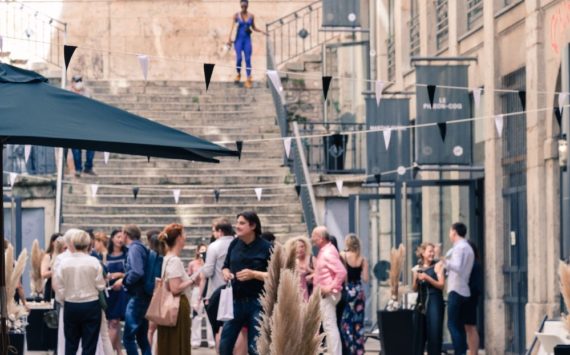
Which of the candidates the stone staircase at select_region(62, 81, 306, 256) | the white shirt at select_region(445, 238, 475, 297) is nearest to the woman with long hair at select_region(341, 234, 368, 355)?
the white shirt at select_region(445, 238, 475, 297)

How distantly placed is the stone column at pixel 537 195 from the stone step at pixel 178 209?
29.4 feet

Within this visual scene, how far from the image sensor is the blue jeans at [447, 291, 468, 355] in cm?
2045

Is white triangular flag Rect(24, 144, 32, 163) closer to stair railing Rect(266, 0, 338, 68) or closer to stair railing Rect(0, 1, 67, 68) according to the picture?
stair railing Rect(0, 1, 67, 68)

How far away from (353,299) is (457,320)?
4.63ft

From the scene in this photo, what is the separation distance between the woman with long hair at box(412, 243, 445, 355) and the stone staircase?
7.50m

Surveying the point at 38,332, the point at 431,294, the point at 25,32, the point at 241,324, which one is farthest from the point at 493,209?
the point at 25,32

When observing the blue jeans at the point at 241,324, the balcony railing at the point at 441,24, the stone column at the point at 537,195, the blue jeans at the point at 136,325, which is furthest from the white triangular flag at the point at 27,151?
the blue jeans at the point at 241,324

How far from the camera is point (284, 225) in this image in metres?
28.4

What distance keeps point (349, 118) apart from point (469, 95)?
10.2 meters

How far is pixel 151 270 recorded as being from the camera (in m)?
18.7

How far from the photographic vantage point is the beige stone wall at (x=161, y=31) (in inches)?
1613

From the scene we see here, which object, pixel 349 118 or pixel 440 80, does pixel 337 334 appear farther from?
pixel 349 118

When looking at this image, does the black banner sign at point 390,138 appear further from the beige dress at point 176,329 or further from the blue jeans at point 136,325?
the beige dress at point 176,329

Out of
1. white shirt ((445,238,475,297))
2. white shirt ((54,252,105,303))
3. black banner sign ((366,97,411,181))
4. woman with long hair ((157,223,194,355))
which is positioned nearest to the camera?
woman with long hair ((157,223,194,355))
